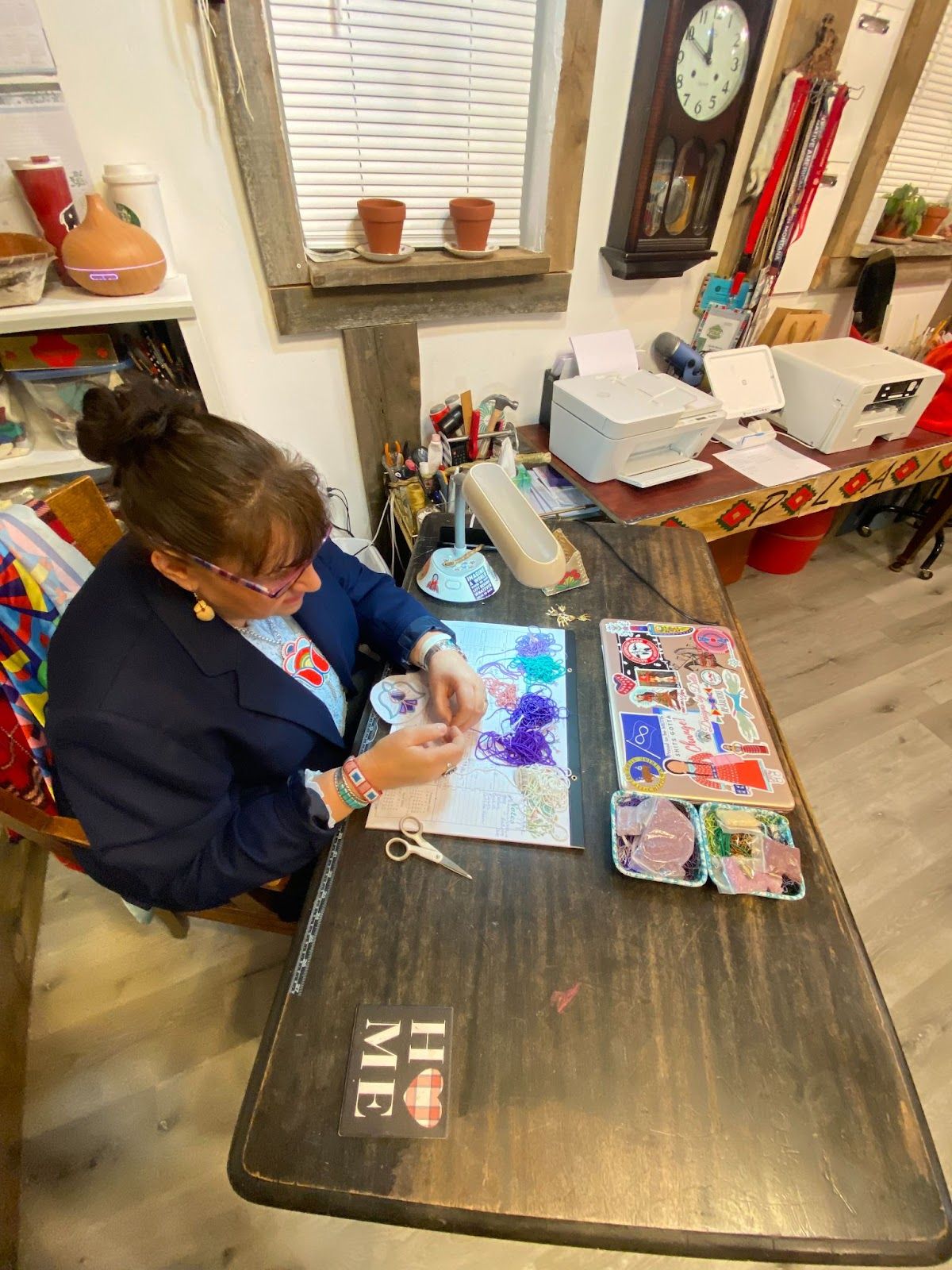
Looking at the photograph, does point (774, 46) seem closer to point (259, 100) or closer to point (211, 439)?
point (259, 100)

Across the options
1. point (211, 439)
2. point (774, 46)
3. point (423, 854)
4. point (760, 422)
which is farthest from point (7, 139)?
point (760, 422)

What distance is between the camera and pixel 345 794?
→ 79cm

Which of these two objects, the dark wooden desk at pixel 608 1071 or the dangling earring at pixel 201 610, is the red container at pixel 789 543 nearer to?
the dark wooden desk at pixel 608 1071

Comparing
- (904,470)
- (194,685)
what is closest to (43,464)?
(194,685)

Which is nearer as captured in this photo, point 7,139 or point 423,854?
point 423,854

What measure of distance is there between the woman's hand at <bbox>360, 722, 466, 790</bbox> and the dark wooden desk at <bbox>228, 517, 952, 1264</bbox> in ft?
0.28

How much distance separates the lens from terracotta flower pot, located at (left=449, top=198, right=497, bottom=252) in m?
1.44

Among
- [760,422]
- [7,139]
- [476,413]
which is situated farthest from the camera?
[760,422]

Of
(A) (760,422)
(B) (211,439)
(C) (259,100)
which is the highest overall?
(C) (259,100)

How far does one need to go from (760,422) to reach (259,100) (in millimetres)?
1649

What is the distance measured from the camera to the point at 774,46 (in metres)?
1.57

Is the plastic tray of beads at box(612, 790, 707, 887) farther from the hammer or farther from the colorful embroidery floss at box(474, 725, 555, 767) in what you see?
the hammer

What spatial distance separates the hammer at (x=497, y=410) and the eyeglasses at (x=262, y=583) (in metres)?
1.14

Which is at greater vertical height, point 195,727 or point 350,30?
point 350,30
